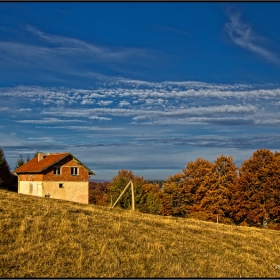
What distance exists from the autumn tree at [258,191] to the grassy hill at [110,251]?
3370 centimetres

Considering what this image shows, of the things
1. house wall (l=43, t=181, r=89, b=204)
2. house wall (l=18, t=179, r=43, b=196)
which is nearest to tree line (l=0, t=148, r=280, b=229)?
house wall (l=43, t=181, r=89, b=204)

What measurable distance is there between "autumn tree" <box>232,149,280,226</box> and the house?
2565 centimetres

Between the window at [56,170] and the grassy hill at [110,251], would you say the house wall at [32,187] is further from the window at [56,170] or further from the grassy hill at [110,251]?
the grassy hill at [110,251]

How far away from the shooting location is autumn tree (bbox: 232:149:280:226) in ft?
162

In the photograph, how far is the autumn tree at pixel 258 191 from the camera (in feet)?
162

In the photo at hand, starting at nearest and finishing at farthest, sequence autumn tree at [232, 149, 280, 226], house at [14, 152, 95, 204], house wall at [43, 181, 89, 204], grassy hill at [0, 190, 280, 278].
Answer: grassy hill at [0, 190, 280, 278] → autumn tree at [232, 149, 280, 226] → house at [14, 152, 95, 204] → house wall at [43, 181, 89, 204]

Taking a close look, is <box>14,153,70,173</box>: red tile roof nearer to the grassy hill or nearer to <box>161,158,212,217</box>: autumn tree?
<box>161,158,212,217</box>: autumn tree

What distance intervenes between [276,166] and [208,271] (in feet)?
141

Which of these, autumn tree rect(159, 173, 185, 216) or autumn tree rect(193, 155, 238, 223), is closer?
autumn tree rect(193, 155, 238, 223)

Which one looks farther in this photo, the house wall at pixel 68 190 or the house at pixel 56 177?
the house wall at pixel 68 190

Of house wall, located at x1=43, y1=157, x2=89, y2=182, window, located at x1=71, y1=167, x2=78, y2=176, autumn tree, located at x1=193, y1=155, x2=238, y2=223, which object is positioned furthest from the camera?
window, located at x1=71, y1=167, x2=78, y2=176

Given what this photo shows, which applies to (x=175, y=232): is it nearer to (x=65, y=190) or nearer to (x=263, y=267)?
(x=263, y=267)

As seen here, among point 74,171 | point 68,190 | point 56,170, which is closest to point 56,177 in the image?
point 56,170

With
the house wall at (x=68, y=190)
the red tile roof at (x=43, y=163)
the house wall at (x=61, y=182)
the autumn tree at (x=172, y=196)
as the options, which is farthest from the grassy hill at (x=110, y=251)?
the autumn tree at (x=172, y=196)
